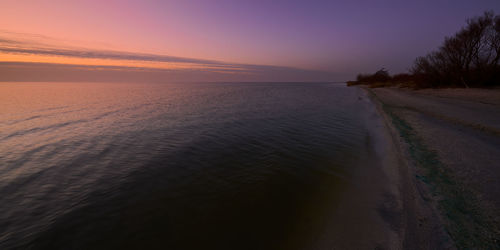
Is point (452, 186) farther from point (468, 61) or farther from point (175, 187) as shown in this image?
point (468, 61)

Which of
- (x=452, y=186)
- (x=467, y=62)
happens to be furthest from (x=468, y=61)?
(x=452, y=186)

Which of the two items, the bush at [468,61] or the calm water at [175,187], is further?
the bush at [468,61]

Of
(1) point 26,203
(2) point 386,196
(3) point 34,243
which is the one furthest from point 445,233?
(1) point 26,203

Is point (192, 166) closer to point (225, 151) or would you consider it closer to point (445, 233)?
point (225, 151)

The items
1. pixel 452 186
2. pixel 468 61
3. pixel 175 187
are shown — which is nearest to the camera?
pixel 452 186

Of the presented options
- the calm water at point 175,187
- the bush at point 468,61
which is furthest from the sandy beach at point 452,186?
the bush at point 468,61

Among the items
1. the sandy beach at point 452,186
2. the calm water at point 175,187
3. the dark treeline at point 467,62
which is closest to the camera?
the sandy beach at point 452,186

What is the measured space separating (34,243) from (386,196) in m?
9.12

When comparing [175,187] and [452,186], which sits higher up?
[452,186]

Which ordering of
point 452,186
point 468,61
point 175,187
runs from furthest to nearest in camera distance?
point 468,61 < point 175,187 < point 452,186

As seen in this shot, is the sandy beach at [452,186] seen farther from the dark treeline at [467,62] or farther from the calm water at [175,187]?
the dark treeline at [467,62]

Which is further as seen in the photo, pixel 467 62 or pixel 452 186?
pixel 467 62

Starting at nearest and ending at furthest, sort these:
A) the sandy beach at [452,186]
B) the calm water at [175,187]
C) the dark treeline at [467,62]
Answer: the sandy beach at [452,186]
the calm water at [175,187]
the dark treeline at [467,62]

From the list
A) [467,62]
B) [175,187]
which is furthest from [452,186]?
[467,62]
